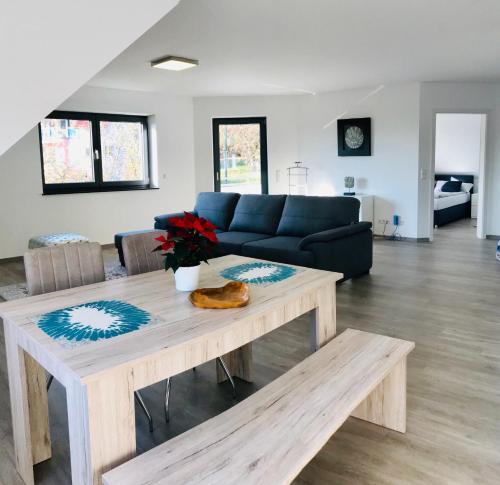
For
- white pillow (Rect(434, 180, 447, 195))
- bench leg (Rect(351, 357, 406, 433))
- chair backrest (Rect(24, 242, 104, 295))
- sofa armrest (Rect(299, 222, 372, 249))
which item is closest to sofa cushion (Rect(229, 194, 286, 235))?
sofa armrest (Rect(299, 222, 372, 249))

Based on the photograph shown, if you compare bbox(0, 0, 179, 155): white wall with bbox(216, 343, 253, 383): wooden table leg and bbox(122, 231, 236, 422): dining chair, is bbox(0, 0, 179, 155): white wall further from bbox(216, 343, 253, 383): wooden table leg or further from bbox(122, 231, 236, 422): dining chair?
bbox(216, 343, 253, 383): wooden table leg

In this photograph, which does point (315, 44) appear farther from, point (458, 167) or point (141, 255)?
point (458, 167)

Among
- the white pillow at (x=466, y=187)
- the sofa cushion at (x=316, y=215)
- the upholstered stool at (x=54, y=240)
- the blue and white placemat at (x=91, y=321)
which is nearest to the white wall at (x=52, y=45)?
the blue and white placemat at (x=91, y=321)

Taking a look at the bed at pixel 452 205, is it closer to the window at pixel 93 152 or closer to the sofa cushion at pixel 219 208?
the sofa cushion at pixel 219 208

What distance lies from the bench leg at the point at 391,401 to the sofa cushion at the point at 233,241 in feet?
9.09

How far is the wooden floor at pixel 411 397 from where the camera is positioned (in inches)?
83.7

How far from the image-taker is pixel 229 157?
8.59m

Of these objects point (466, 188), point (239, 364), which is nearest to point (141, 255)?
point (239, 364)

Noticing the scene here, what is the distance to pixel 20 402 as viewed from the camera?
2027 mm

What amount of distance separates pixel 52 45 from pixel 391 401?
2.70m

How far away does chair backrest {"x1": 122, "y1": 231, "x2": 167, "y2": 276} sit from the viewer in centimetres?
290

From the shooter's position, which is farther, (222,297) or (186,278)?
(186,278)

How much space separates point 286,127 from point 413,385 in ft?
21.3

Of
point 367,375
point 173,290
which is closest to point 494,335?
point 367,375
